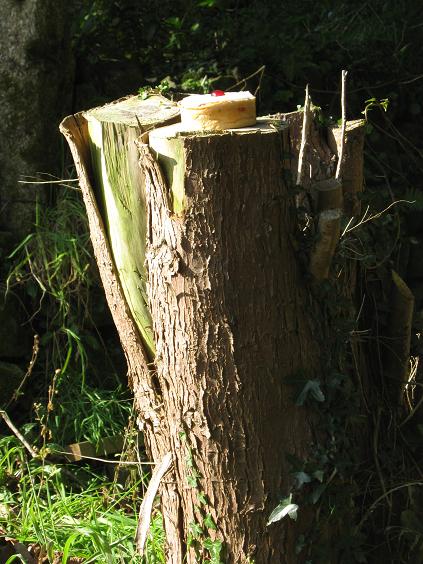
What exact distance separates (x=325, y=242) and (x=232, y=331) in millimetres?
360

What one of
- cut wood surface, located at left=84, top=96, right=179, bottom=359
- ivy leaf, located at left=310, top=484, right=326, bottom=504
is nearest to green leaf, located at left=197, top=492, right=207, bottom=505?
ivy leaf, located at left=310, top=484, right=326, bottom=504

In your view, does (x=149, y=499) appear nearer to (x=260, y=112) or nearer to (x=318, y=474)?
(x=318, y=474)

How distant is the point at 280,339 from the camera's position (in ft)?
8.21

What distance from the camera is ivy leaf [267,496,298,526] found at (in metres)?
2.51

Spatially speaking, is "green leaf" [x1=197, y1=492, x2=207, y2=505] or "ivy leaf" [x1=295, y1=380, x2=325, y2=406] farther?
"green leaf" [x1=197, y1=492, x2=207, y2=505]

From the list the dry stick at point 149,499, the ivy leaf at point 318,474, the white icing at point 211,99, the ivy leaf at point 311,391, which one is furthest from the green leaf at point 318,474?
the white icing at point 211,99

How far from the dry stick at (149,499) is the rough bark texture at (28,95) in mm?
2118

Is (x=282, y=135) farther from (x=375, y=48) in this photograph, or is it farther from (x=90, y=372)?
(x=375, y=48)

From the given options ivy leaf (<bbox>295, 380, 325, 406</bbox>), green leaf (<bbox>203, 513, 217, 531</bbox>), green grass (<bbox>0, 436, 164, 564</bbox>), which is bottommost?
green grass (<bbox>0, 436, 164, 564</bbox>)

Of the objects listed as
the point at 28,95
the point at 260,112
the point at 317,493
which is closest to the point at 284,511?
the point at 317,493

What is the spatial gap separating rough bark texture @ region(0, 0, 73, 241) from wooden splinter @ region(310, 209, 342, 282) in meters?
2.36

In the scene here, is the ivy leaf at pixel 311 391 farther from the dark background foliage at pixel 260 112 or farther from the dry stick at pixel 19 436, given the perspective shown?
the dry stick at pixel 19 436

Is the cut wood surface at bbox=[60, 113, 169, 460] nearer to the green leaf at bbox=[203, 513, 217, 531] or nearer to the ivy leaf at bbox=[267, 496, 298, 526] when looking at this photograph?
the green leaf at bbox=[203, 513, 217, 531]

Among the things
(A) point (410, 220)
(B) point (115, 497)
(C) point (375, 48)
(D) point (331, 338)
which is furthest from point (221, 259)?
(C) point (375, 48)
